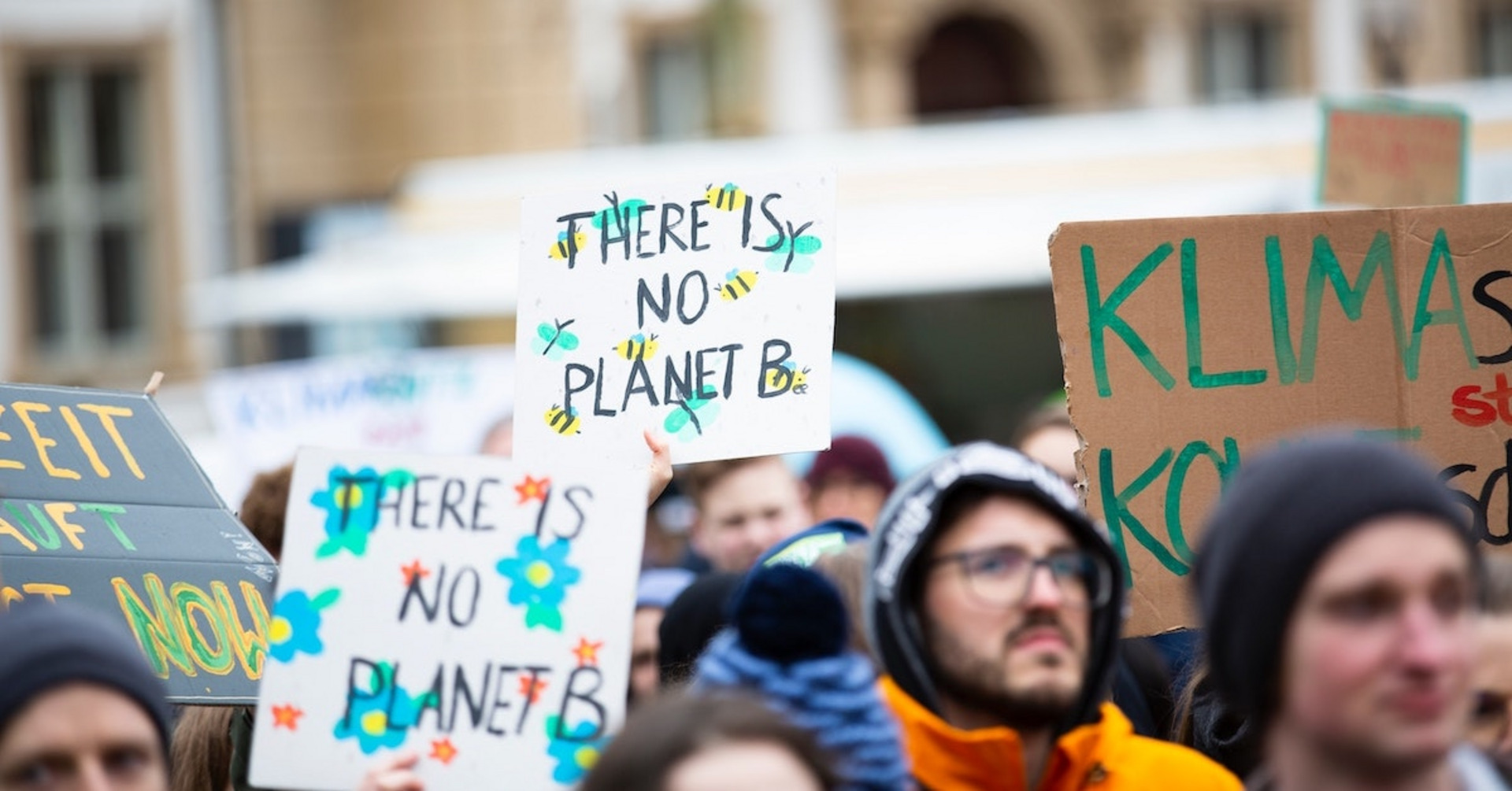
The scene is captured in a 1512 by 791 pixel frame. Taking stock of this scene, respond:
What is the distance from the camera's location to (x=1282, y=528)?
2.46 m

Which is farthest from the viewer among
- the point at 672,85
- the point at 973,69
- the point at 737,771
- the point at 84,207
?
the point at 973,69

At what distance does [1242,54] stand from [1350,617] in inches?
748

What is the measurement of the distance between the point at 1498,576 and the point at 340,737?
5.55 feet

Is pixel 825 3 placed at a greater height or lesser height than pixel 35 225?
greater

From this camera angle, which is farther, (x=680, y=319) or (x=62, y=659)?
(x=680, y=319)

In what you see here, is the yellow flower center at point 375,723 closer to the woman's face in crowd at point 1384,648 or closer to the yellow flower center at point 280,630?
the yellow flower center at point 280,630

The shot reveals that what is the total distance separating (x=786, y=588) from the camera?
2.81m

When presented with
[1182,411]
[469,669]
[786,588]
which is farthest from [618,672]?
[1182,411]

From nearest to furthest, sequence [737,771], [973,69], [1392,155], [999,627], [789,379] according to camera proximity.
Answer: [737,771]
[999,627]
[789,379]
[1392,155]
[973,69]

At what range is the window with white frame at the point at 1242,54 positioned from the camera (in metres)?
20.7

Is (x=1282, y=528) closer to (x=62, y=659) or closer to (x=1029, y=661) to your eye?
(x=1029, y=661)

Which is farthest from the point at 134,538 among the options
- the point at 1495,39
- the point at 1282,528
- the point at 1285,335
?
the point at 1495,39

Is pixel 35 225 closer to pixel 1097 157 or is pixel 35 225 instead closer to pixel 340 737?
pixel 1097 157

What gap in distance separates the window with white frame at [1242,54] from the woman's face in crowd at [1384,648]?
18760 millimetres
